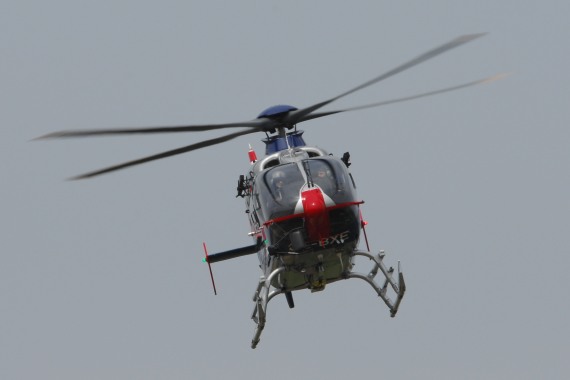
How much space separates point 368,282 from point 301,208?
380cm

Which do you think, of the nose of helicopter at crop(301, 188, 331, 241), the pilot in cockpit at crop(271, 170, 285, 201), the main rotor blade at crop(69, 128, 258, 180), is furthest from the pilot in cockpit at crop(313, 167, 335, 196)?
the main rotor blade at crop(69, 128, 258, 180)

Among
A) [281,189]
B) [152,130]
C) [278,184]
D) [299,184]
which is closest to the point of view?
[152,130]

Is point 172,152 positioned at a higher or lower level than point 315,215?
higher

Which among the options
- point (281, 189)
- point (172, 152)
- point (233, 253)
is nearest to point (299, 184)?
point (281, 189)

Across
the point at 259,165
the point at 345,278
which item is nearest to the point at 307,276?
the point at 345,278

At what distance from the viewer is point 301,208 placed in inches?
1098

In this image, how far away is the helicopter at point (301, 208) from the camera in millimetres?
27984

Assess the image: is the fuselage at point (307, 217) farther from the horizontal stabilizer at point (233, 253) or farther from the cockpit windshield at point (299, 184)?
the horizontal stabilizer at point (233, 253)

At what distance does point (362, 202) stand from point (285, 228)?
2.03 meters

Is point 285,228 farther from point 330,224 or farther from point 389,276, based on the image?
point 389,276

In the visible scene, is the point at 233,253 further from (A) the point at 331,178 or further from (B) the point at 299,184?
(A) the point at 331,178

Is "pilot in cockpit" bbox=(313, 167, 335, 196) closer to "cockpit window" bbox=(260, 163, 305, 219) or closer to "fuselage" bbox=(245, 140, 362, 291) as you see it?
"fuselage" bbox=(245, 140, 362, 291)

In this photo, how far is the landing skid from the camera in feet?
96.6

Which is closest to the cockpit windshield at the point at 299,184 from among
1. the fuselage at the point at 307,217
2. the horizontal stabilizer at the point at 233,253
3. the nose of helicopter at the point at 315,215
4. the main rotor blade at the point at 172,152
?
the fuselage at the point at 307,217
